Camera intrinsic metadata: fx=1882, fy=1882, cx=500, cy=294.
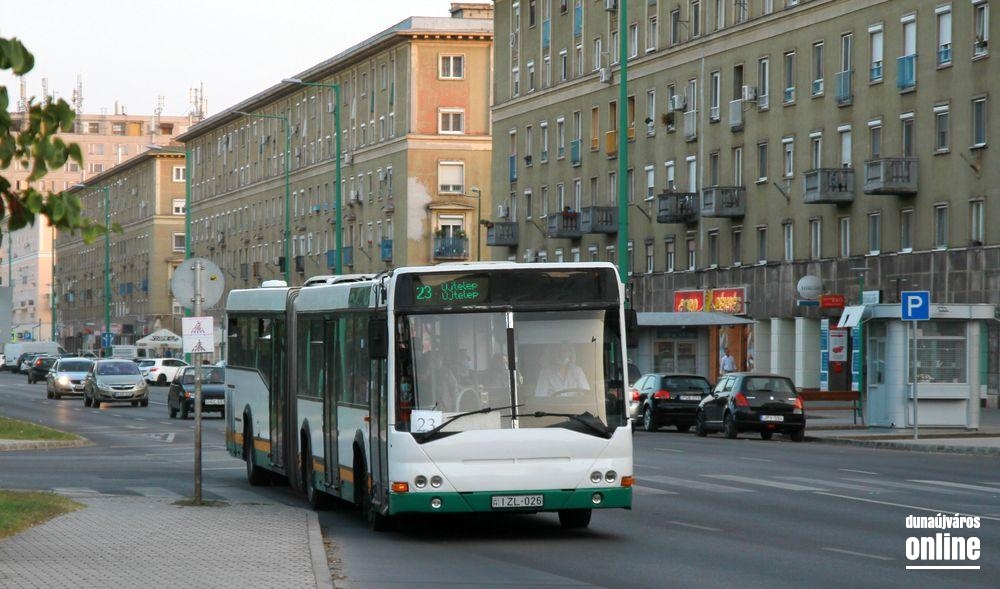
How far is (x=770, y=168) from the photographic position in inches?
2544

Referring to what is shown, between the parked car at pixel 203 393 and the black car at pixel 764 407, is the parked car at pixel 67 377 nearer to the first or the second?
the parked car at pixel 203 393

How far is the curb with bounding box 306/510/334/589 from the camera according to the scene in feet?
41.8

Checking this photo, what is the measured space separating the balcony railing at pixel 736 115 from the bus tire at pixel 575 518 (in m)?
49.6

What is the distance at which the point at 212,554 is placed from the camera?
14383 mm

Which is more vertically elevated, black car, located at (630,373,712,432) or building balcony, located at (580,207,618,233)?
building balcony, located at (580,207,618,233)

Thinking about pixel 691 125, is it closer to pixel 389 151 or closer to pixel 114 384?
pixel 114 384

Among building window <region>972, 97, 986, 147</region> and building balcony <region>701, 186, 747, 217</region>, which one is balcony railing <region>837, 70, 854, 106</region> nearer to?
building window <region>972, 97, 986, 147</region>

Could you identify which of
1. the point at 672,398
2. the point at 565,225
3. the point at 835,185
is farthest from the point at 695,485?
the point at 565,225

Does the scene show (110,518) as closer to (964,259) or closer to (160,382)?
(964,259)

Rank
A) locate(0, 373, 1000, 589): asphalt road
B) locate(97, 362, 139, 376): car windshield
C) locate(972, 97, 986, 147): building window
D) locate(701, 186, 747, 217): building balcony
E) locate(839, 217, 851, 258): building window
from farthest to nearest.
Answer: locate(701, 186, 747, 217): building balcony, locate(97, 362, 139, 376): car windshield, locate(839, 217, 851, 258): building window, locate(972, 97, 986, 147): building window, locate(0, 373, 1000, 589): asphalt road

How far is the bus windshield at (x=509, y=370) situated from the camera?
16.3 meters

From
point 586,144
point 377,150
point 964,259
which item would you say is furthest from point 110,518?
point 377,150

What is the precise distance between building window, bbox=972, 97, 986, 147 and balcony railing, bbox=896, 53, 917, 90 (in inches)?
126

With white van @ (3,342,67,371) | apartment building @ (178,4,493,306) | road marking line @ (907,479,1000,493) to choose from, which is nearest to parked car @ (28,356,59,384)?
apartment building @ (178,4,493,306)
